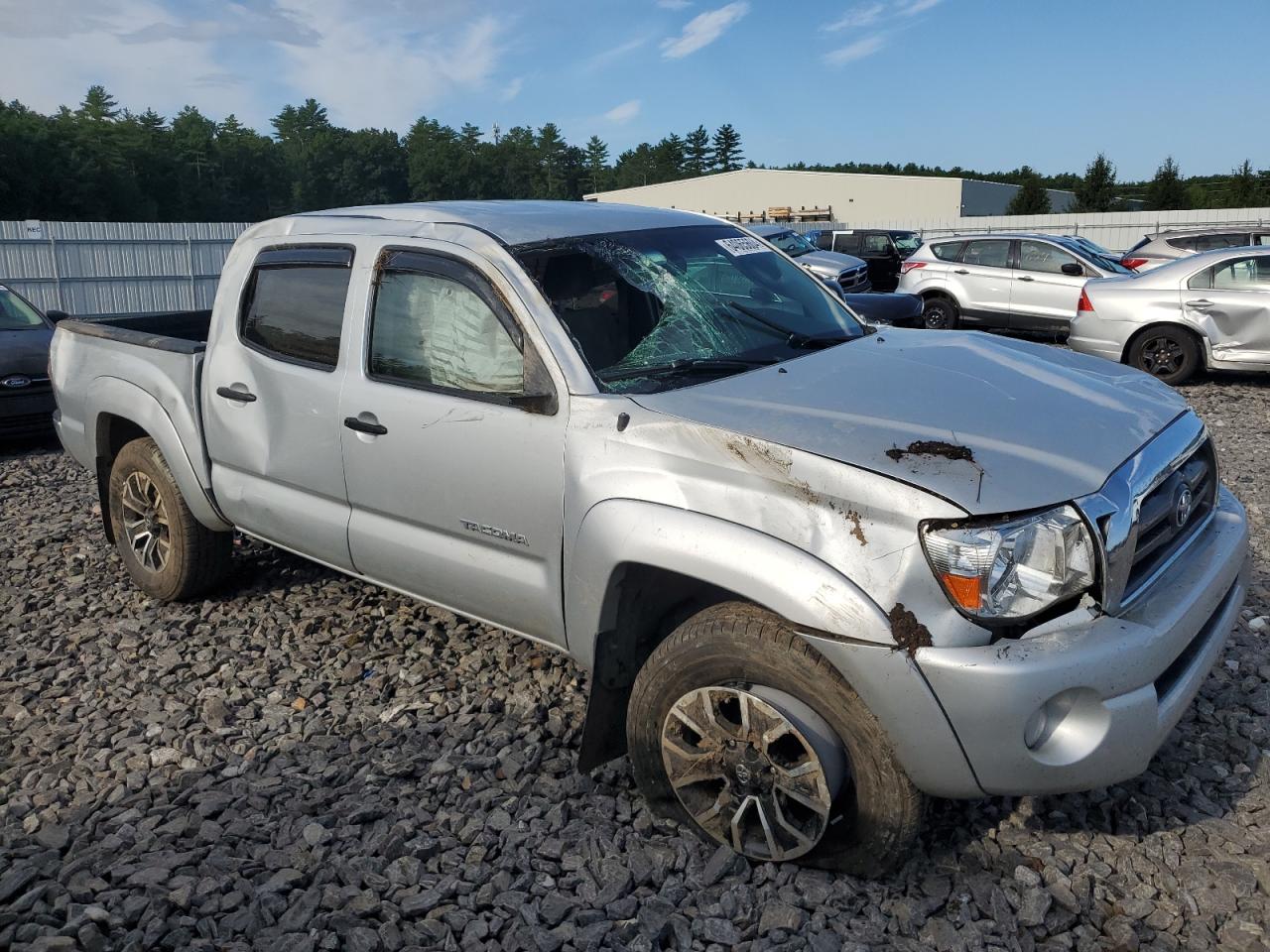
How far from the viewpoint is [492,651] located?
4.39m

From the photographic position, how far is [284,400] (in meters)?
4.02

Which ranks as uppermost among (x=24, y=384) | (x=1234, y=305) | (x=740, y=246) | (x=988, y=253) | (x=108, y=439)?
(x=988, y=253)

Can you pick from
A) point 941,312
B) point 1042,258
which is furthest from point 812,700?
point 1042,258

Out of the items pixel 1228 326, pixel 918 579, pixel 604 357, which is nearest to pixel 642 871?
pixel 918 579

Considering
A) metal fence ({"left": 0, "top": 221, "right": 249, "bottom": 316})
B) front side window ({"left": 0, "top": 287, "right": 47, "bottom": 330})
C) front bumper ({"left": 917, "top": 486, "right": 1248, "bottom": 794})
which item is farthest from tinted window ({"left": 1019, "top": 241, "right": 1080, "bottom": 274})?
metal fence ({"left": 0, "top": 221, "right": 249, "bottom": 316})

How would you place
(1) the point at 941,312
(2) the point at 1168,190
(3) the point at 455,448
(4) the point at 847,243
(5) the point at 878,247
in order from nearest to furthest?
(3) the point at 455,448 < (1) the point at 941,312 < (5) the point at 878,247 < (4) the point at 847,243 < (2) the point at 1168,190

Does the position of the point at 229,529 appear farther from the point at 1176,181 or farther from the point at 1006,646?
the point at 1176,181

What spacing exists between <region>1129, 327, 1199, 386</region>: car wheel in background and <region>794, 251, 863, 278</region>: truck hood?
6888 mm

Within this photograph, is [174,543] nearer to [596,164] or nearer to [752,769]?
[752,769]

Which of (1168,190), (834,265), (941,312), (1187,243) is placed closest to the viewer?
(941,312)

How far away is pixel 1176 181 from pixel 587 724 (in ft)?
176

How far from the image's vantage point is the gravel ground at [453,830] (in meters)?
2.71

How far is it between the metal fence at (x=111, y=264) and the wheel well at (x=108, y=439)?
17.0 meters

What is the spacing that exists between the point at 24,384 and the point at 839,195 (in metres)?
59.4
